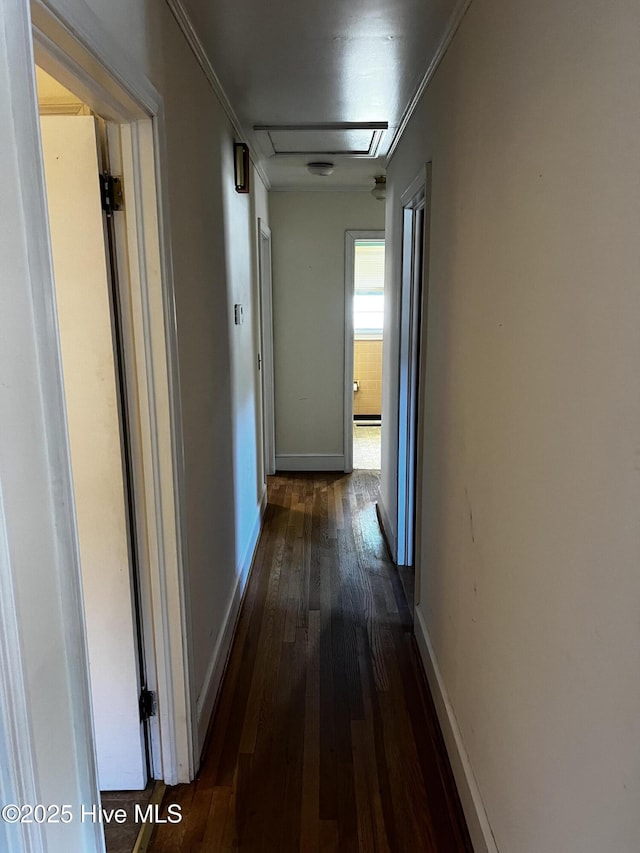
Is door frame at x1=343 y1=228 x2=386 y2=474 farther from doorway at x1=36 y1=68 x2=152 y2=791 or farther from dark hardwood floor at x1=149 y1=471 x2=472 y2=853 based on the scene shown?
doorway at x1=36 y1=68 x2=152 y2=791

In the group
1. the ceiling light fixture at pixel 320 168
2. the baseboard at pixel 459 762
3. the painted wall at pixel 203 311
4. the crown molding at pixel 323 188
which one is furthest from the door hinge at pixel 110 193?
the crown molding at pixel 323 188

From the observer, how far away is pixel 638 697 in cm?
79

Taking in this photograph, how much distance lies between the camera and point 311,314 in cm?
501

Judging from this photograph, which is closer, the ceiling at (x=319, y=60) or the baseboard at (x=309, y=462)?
the ceiling at (x=319, y=60)

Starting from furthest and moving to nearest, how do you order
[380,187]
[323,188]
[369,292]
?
1. [369,292]
2. [323,188]
3. [380,187]

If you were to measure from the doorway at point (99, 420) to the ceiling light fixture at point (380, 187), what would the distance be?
10.3 feet

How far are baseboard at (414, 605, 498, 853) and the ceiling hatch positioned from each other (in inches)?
96.1

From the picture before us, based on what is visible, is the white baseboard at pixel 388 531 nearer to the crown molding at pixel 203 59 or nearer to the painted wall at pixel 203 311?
the painted wall at pixel 203 311

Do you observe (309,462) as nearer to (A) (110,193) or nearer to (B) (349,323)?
(B) (349,323)

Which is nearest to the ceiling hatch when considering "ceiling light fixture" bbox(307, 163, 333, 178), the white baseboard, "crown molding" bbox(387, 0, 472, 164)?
"crown molding" bbox(387, 0, 472, 164)

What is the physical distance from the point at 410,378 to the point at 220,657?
170 cm

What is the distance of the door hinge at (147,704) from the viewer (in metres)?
1.79

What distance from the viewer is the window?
6996mm

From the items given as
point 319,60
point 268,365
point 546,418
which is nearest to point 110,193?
point 319,60
